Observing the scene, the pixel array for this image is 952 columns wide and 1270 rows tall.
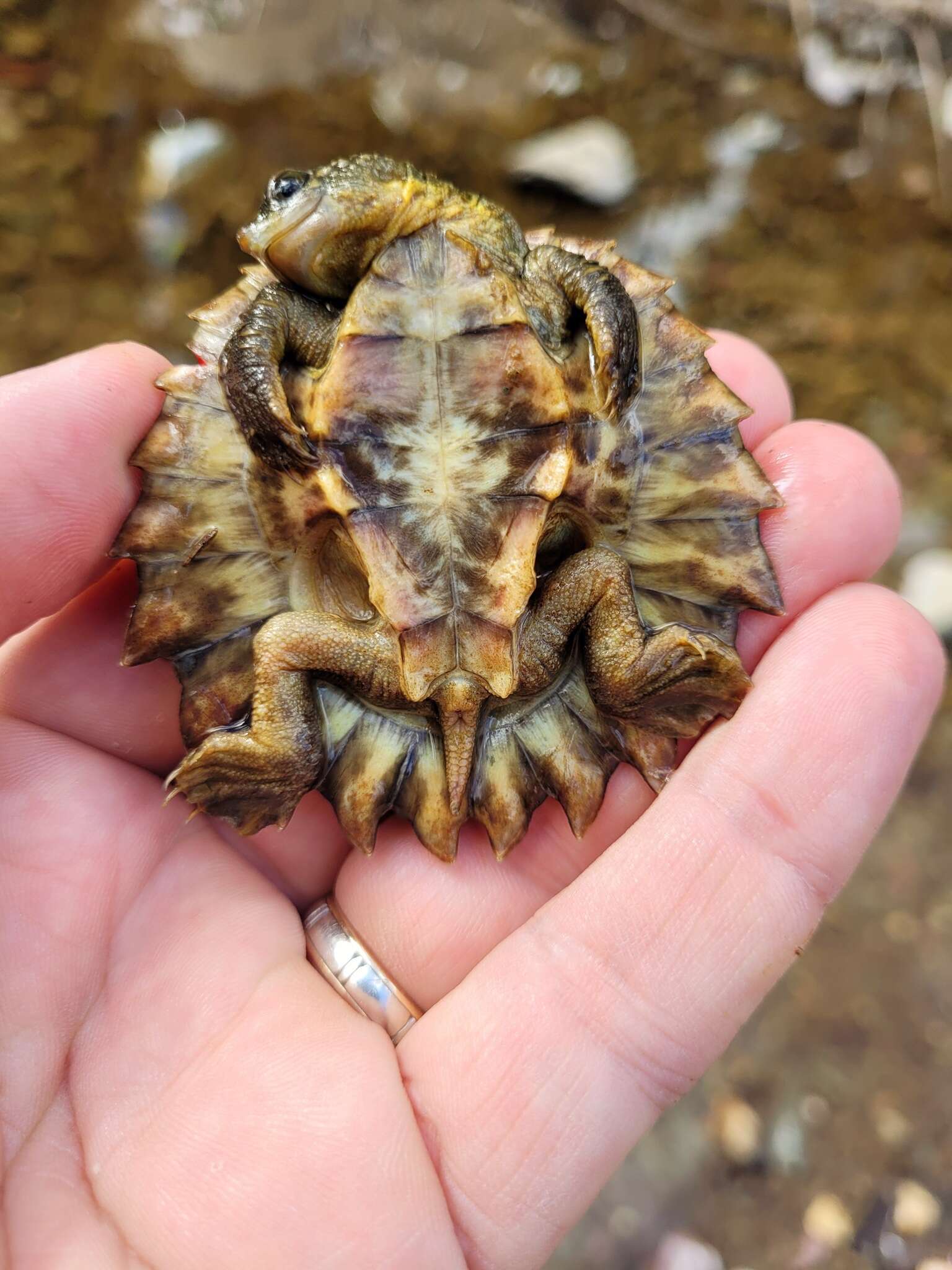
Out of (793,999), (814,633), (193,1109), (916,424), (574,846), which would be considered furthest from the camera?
(916,424)

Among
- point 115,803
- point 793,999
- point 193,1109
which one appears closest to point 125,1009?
point 193,1109

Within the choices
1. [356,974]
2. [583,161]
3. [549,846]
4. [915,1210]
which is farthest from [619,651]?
[583,161]

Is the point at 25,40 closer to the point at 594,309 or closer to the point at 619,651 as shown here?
the point at 594,309

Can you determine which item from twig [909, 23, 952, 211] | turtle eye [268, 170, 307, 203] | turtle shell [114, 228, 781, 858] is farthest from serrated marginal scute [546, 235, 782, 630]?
twig [909, 23, 952, 211]

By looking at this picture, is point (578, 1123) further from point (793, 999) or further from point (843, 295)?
point (843, 295)

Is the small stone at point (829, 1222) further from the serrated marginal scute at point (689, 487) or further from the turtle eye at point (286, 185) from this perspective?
the turtle eye at point (286, 185)

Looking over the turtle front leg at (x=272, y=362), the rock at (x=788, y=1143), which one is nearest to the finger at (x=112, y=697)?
the turtle front leg at (x=272, y=362)
